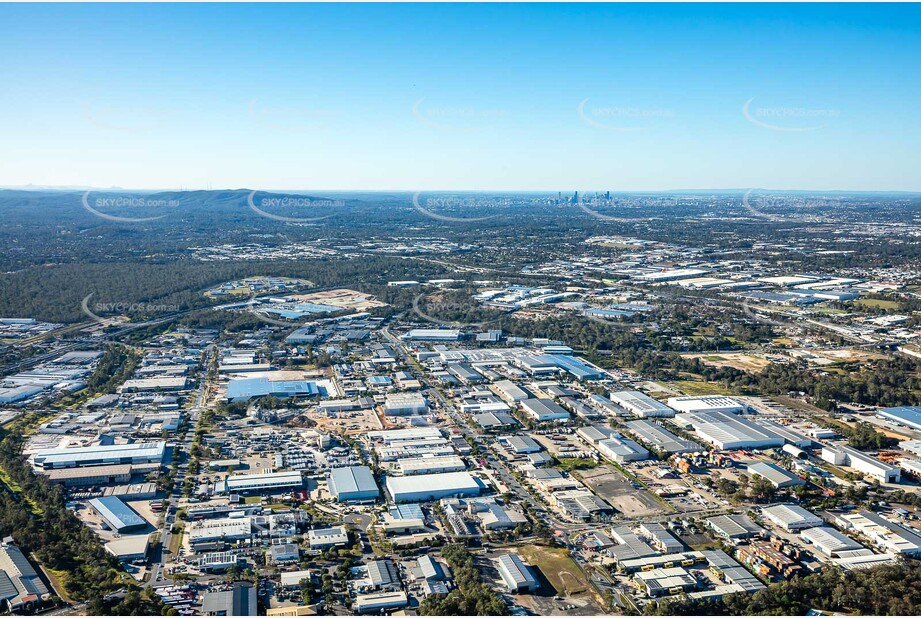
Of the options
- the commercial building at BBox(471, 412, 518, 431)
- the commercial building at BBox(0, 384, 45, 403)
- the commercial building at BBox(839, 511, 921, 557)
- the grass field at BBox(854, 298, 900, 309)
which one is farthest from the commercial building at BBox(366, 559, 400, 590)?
the grass field at BBox(854, 298, 900, 309)

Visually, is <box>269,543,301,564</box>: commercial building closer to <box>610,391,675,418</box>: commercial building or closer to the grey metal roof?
the grey metal roof

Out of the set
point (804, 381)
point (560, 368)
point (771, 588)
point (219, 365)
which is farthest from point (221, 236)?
point (771, 588)

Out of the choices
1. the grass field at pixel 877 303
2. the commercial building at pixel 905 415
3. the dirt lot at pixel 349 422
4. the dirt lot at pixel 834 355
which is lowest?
the dirt lot at pixel 349 422

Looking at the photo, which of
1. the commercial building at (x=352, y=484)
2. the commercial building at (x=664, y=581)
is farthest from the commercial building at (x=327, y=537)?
the commercial building at (x=664, y=581)

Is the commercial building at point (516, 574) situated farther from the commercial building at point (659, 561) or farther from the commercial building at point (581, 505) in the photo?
the commercial building at point (581, 505)

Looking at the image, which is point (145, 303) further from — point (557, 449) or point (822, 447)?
point (822, 447)

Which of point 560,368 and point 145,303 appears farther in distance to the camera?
point 145,303
